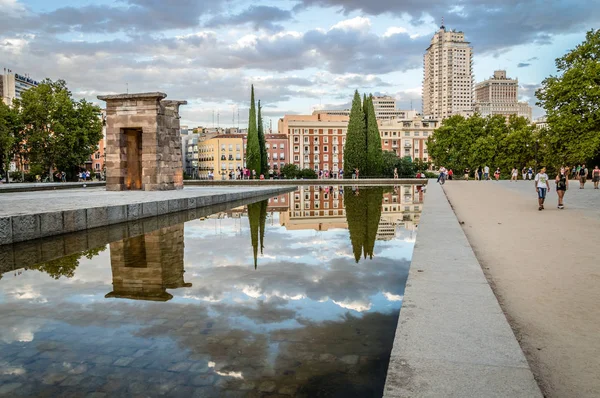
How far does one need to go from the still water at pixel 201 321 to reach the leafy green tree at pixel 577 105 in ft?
106

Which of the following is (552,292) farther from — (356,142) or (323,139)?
(323,139)

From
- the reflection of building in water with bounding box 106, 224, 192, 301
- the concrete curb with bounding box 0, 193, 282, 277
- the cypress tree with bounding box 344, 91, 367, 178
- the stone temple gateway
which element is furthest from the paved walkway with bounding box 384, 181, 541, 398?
the cypress tree with bounding box 344, 91, 367, 178

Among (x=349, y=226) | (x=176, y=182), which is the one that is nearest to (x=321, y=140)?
(x=176, y=182)

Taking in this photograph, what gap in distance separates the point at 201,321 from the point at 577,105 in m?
38.8

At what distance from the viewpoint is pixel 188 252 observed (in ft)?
27.5

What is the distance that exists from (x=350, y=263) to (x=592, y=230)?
5952mm

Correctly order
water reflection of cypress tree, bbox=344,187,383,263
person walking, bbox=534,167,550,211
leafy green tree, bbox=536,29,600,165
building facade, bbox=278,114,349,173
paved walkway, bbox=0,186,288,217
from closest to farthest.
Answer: water reflection of cypress tree, bbox=344,187,383,263
paved walkway, bbox=0,186,288,217
person walking, bbox=534,167,550,211
leafy green tree, bbox=536,29,600,165
building facade, bbox=278,114,349,173

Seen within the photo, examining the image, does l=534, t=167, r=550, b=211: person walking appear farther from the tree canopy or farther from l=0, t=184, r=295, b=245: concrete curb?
the tree canopy

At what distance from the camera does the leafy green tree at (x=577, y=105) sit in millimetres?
34562

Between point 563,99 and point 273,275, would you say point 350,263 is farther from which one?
point 563,99

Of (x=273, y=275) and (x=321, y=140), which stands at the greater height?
(x=321, y=140)

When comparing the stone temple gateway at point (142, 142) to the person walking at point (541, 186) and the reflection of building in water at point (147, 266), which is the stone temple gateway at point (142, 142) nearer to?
the reflection of building in water at point (147, 266)

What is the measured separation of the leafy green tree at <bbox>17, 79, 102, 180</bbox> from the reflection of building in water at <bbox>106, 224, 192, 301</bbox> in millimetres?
42586

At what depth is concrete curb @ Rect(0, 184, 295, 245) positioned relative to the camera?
9422 mm
